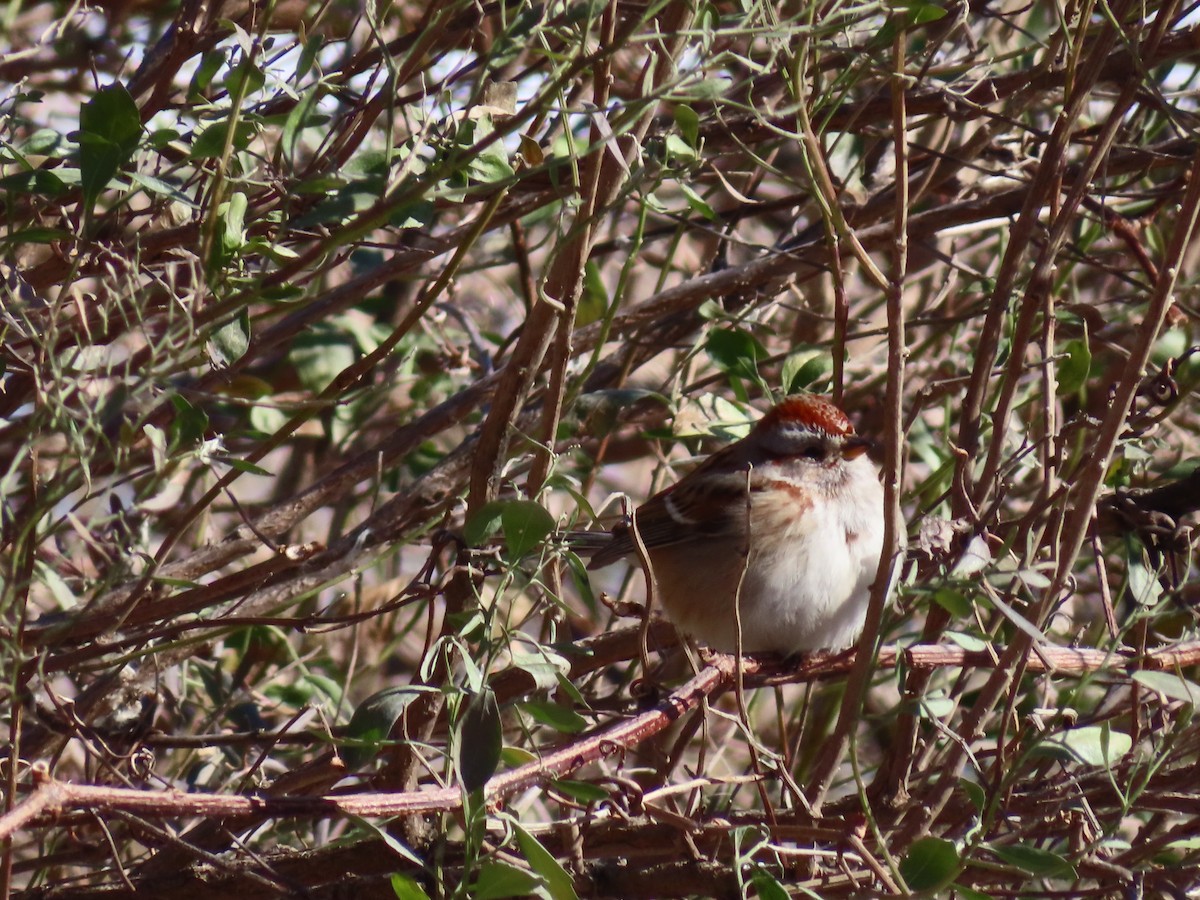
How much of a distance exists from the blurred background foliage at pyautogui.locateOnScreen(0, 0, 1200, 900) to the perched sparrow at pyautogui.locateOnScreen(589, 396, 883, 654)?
19 centimetres

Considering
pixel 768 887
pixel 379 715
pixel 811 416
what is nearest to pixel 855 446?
pixel 811 416

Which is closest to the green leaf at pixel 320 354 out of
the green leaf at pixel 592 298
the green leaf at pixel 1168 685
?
the green leaf at pixel 592 298

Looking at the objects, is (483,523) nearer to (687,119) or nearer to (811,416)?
(687,119)

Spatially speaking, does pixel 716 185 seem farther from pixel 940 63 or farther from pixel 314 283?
pixel 314 283

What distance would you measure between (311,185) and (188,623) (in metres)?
0.94

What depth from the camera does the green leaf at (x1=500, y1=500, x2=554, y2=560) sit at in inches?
83.4

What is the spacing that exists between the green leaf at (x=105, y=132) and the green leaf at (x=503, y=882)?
3.97 feet

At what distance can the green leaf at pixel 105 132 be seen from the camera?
2.11 meters

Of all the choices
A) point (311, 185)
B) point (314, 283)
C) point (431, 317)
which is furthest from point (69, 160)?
point (431, 317)

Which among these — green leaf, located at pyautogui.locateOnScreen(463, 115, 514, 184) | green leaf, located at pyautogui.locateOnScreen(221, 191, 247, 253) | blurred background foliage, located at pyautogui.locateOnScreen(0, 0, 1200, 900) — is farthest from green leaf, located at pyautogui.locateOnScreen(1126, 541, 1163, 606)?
green leaf, located at pyautogui.locateOnScreen(221, 191, 247, 253)

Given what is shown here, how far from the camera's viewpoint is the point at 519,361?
2467mm

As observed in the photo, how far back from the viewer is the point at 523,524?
213 cm

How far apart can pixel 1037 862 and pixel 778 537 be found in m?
1.62

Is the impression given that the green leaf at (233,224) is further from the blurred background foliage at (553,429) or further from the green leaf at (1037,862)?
the green leaf at (1037,862)
